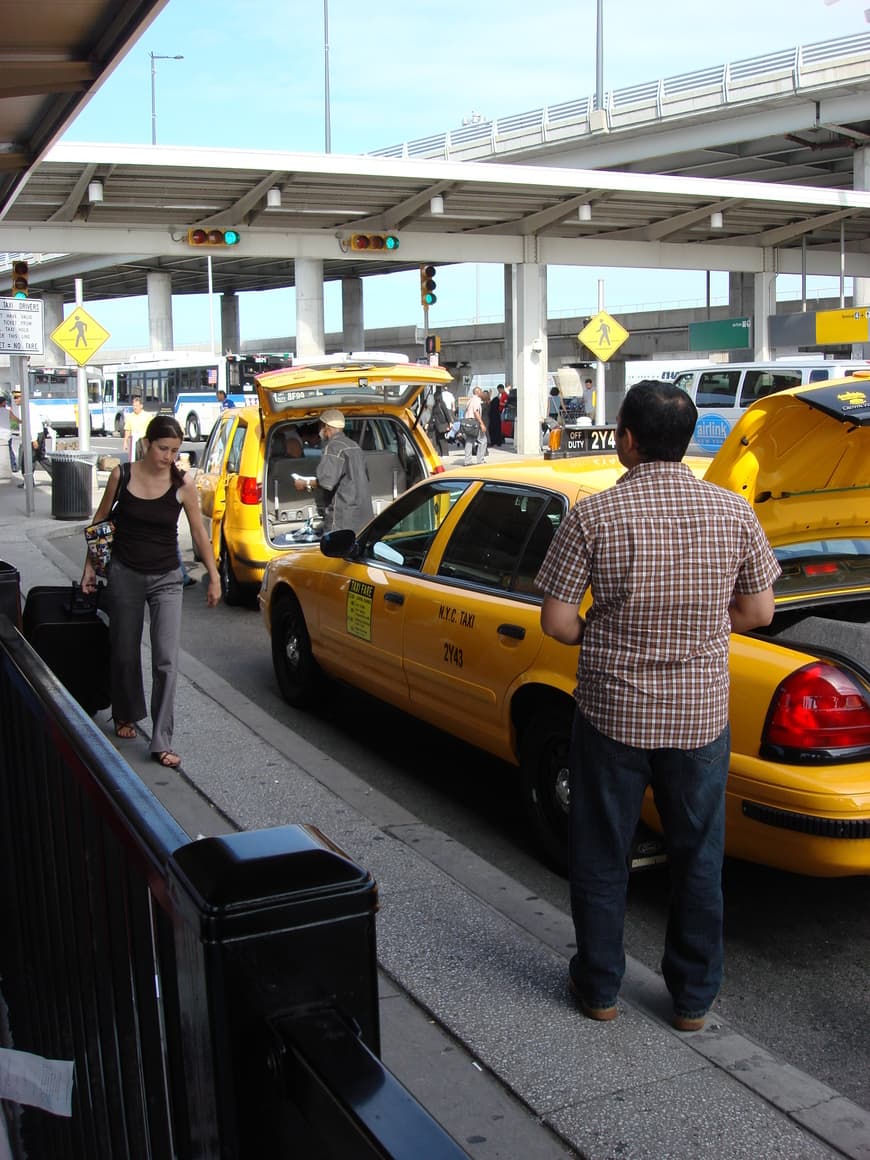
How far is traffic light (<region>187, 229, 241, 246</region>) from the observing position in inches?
1105

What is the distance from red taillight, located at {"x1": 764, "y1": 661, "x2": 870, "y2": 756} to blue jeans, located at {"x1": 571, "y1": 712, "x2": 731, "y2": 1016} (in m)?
0.74

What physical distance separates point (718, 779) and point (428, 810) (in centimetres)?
259

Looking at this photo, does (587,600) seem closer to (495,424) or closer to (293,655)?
(293,655)

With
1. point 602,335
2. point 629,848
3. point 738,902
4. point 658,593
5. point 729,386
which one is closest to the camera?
point 658,593

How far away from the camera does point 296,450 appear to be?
37.8 ft

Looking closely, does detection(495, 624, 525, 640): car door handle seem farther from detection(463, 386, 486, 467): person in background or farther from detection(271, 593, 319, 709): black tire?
detection(463, 386, 486, 467): person in background

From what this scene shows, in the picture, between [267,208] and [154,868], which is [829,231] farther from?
[154,868]

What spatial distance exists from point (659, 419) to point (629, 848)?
125 cm

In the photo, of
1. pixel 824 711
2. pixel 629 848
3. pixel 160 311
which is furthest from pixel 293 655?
pixel 160 311

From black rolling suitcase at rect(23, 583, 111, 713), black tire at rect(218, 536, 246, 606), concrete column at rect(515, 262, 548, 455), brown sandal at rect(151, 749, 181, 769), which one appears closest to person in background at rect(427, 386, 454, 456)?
black tire at rect(218, 536, 246, 606)

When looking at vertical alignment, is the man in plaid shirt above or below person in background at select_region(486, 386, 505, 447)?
below

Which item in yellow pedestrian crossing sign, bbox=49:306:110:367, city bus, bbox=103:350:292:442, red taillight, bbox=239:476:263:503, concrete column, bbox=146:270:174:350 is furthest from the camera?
concrete column, bbox=146:270:174:350

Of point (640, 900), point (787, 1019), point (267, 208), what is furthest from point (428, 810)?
point (267, 208)

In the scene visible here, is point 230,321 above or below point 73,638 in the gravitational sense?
above
